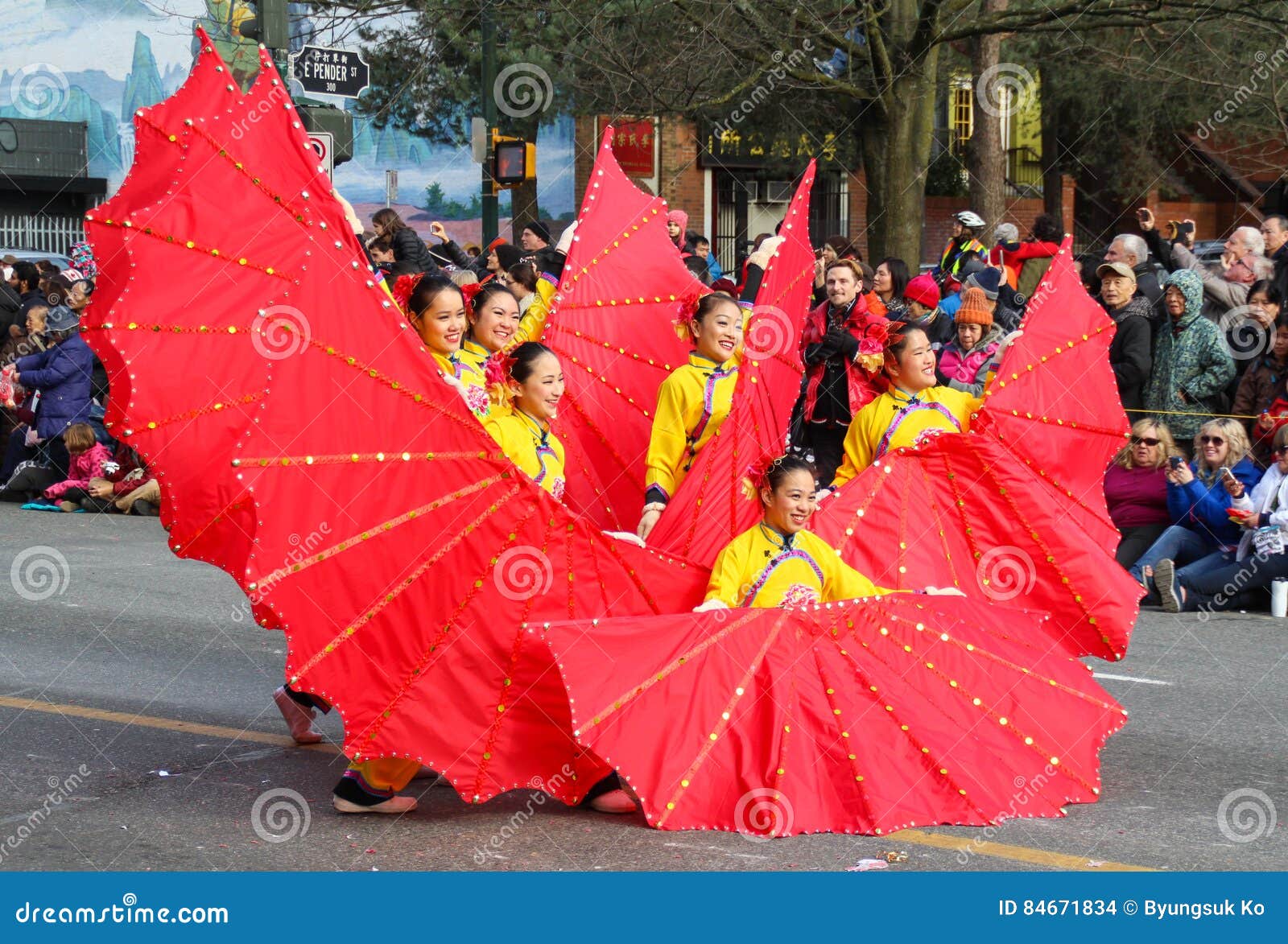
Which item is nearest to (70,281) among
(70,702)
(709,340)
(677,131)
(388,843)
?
(70,702)

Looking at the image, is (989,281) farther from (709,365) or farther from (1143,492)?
(709,365)

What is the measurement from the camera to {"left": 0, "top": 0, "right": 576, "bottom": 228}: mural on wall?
34719mm

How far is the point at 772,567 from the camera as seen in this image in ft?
19.0

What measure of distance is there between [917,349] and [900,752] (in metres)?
2.08

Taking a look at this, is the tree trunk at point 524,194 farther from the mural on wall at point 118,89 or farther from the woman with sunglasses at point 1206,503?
the woman with sunglasses at point 1206,503

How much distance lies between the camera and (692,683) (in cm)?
539

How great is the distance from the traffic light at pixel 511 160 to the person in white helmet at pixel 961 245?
4380 millimetres

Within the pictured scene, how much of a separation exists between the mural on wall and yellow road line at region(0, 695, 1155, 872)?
27.5m

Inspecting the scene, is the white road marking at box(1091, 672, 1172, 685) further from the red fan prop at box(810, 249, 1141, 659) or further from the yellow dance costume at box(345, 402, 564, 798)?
the yellow dance costume at box(345, 402, 564, 798)

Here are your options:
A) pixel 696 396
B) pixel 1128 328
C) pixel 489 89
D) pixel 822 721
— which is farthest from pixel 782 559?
pixel 489 89

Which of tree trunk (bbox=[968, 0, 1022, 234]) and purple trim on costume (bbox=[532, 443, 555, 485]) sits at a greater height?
tree trunk (bbox=[968, 0, 1022, 234])

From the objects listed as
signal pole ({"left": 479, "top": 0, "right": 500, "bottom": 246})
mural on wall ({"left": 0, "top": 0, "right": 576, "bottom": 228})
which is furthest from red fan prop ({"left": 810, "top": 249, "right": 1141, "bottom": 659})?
mural on wall ({"left": 0, "top": 0, "right": 576, "bottom": 228})

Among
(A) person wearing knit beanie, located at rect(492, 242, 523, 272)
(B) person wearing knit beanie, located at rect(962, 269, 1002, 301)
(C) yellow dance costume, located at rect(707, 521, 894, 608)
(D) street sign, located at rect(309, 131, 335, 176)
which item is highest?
(D) street sign, located at rect(309, 131, 335, 176)

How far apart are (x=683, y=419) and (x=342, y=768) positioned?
74.3 inches
